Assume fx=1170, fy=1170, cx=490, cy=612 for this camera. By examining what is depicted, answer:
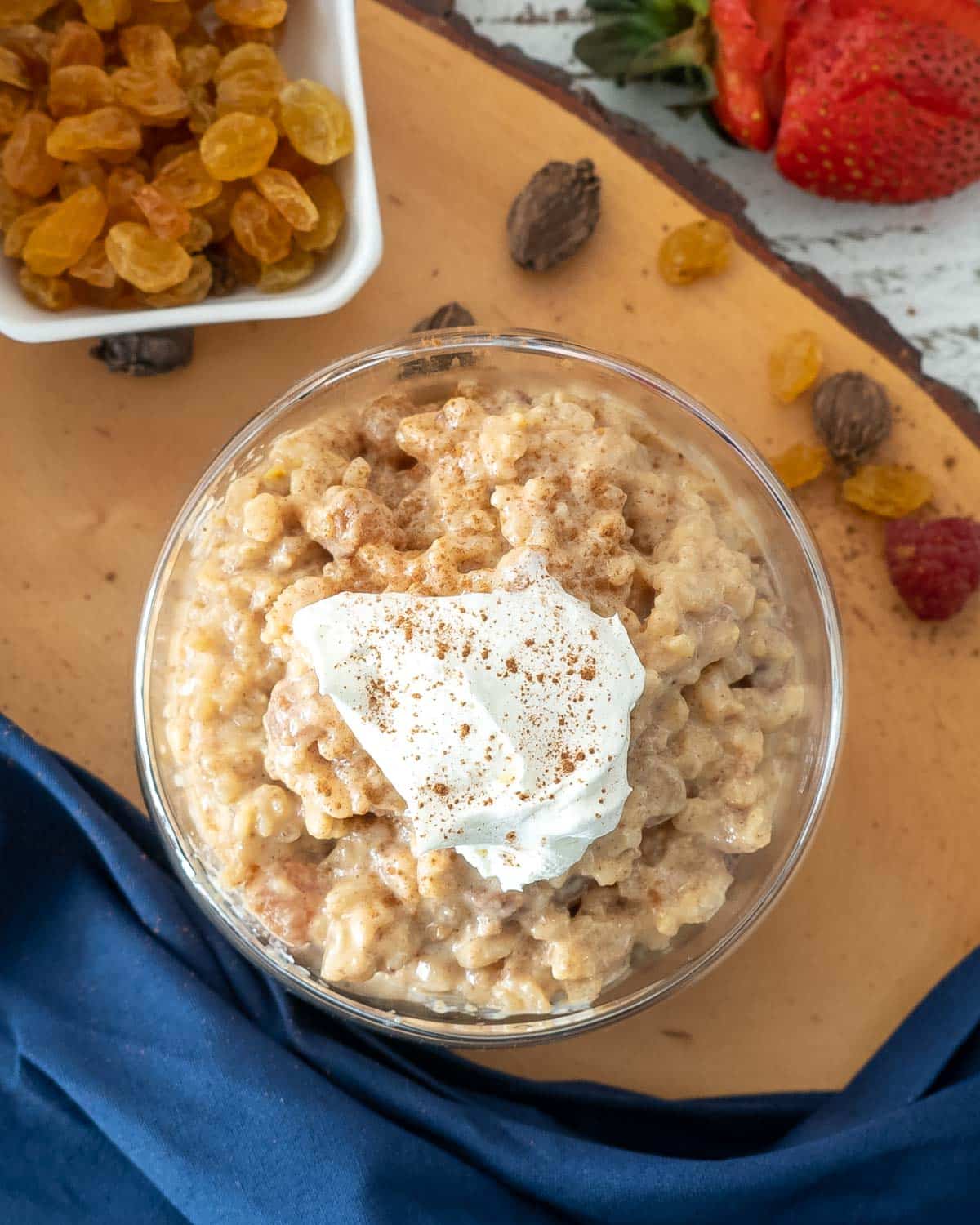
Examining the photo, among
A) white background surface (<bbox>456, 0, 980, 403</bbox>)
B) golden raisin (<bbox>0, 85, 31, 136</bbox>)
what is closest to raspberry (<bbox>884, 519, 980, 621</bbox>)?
white background surface (<bbox>456, 0, 980, 403</bbox>)

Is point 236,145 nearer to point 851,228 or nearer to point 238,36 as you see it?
point 238,36

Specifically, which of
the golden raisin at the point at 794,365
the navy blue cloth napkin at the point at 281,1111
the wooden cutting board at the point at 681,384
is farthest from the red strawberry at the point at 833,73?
the navy blue cloth napkin at the point at 281,1111

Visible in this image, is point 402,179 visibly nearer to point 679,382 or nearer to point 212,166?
point 212,166

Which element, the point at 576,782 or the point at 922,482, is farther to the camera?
the point at 922,482

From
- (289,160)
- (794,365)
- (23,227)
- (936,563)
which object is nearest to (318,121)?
(289,160)

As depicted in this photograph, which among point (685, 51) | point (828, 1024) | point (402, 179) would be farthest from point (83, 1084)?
point (685, 51)
